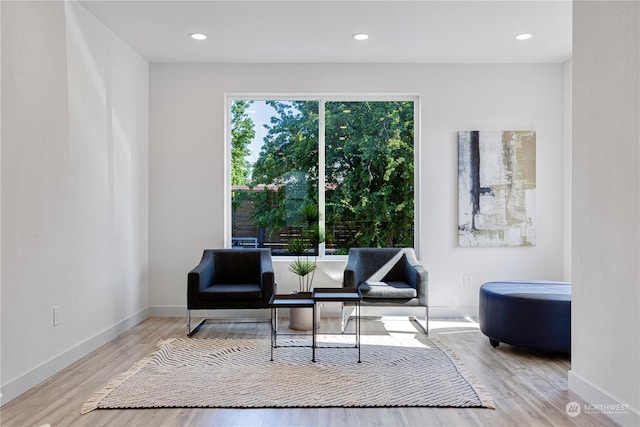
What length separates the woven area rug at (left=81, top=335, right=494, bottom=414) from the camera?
2.86 metres

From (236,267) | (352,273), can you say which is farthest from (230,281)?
(352,273)

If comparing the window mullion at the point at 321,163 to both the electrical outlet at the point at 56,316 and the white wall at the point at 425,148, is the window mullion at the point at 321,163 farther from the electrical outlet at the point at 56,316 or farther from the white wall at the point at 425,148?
the electrical outlet at the point at 56,316

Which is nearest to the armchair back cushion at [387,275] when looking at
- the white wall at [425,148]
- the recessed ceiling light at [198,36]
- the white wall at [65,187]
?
the white wall at [425,148]

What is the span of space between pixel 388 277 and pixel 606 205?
8.56 feet

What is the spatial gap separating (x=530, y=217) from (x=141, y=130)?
4137 millimetres

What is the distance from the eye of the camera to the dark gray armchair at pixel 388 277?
443cm

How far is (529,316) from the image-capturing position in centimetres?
372

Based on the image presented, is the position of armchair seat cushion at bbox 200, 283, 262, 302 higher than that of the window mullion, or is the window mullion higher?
the window mullion

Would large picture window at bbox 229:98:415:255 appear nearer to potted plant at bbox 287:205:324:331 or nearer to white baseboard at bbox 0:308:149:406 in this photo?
potted plant at bbox 287:205:324:331

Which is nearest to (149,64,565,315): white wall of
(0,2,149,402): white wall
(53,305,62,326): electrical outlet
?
(0,2,149,402): white wall

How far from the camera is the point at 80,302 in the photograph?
3.80 m

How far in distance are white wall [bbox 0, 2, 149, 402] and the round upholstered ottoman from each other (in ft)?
10.5

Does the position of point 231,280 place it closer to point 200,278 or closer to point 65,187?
point 200,278

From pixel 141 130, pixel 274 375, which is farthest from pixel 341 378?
pixel 141 130
